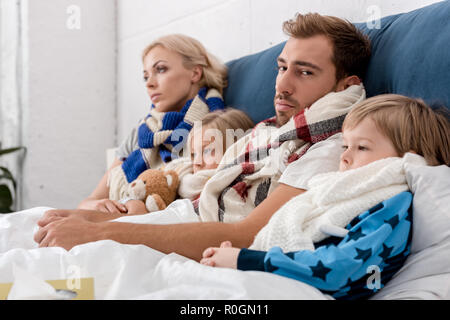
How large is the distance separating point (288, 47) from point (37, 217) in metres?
0.94

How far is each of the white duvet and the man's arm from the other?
5 cm

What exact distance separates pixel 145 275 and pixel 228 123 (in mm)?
894

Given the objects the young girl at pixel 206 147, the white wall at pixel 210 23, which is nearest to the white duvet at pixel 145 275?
the young girl at pixel 206 147

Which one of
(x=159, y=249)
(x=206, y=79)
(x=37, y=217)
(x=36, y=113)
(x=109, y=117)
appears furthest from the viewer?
(x=109, y=117)

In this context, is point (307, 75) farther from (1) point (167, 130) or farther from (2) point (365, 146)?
(1) point (167, 130)

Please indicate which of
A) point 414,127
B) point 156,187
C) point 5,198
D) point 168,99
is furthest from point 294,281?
point 5,198

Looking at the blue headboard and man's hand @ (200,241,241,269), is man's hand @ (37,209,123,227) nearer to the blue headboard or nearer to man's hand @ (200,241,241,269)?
man's hand @ (200,241,241,269)

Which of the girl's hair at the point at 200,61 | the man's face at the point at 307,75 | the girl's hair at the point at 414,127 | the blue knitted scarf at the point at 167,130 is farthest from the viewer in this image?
the girl's hair at the point at 200,61

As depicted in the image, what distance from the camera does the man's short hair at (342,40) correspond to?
4.72ft

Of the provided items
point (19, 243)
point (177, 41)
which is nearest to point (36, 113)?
point (177, 41)

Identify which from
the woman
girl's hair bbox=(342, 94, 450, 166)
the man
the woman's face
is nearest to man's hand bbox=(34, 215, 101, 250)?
the man

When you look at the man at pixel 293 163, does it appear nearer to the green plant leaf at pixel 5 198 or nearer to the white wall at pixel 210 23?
the white wall at pixel 210 23

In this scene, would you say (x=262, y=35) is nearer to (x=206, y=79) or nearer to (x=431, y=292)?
(x=206, y=79)

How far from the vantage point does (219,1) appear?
2.53 meters
